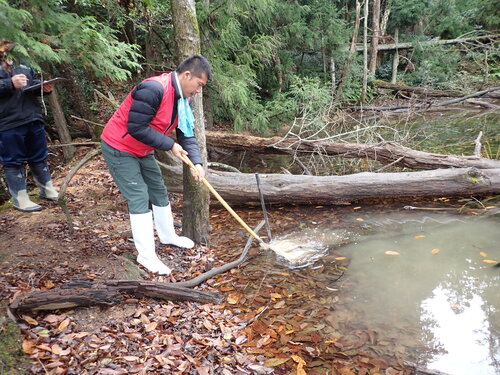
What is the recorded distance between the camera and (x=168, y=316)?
2.76 meters

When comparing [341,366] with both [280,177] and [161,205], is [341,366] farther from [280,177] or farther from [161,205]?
[280,177]

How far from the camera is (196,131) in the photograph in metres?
3.67

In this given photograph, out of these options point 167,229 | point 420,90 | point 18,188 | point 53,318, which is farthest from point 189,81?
point 420,90

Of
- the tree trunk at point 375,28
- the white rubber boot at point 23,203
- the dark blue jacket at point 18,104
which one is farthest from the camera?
the tree trunk at point 375,28

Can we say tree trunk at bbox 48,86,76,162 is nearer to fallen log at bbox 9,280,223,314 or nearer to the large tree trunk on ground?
the large tree trunk on ground

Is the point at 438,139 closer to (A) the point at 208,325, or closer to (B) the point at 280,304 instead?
(B) the point at 280,304

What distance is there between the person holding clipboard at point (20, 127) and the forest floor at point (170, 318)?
55cm

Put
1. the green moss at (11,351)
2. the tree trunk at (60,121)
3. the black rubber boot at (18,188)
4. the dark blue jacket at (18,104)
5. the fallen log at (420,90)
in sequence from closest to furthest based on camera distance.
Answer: the green moss at (11,351) < the dark blue jacket at (18,104) < the black rubber boot at (18,188) < the tree trunk at (60,121) < the fallen log at (420,90)

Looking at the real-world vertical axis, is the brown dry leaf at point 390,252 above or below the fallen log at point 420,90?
below

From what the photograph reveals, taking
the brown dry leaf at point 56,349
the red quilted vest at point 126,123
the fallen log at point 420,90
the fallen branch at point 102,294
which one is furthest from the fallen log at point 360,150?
the fallen log at point 420,90

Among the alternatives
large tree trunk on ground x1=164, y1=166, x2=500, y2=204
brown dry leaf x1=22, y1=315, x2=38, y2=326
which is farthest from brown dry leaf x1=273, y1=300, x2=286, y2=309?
large tree trunk on ground x1=164, y1=166, x2=500, y2=204

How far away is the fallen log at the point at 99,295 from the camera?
7.93 ft

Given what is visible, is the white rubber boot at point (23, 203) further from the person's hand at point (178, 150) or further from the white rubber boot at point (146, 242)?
the person's hand at point (178, 150)

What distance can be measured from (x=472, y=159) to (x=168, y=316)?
5.03 meters
